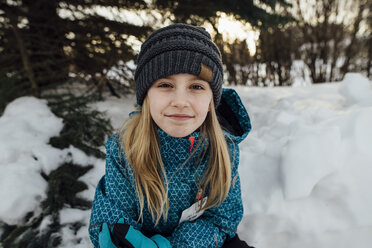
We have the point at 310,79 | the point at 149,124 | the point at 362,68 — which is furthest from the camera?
the point at 310,79

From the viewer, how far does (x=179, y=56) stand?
1152mm

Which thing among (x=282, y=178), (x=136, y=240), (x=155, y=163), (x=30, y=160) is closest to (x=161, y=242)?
(x=136, y=240)

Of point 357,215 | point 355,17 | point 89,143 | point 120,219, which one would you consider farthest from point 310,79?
point 120,219

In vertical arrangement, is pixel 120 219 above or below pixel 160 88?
below

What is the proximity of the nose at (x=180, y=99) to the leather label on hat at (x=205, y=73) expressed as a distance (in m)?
0.12

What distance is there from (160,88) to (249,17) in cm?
162

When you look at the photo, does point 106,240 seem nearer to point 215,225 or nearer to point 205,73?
point 215,225

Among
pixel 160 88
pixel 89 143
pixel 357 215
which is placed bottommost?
pixel 357 215

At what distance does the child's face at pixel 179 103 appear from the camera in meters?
1.17

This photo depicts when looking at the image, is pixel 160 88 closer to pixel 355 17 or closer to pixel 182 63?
pixel 182 63

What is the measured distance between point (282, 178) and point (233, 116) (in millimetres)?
655

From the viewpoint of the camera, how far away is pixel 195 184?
1413 millimetres

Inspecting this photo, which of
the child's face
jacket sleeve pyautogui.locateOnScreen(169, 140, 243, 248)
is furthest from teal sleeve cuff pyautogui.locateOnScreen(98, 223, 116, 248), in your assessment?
the child's face

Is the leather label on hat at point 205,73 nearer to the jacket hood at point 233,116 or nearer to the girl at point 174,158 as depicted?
the girl at point 174,158
